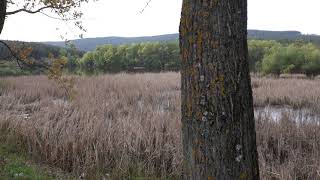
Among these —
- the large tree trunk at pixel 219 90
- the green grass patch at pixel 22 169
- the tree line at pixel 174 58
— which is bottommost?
the tree line at pixel 174 58

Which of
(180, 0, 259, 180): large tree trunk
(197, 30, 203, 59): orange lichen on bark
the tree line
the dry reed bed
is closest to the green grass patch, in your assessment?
the dry reed bed

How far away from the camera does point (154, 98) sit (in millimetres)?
22938

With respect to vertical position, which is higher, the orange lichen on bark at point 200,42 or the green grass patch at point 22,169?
the orange lichen on bark at point 200,42

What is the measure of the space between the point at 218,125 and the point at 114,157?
631cm

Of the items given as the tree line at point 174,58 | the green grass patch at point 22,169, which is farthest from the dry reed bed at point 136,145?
the tree line at point 174,58

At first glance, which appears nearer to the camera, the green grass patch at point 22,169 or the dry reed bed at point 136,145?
the green grass patch at point 22,169

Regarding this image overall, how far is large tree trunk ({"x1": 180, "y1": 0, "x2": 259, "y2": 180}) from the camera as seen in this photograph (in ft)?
8.30

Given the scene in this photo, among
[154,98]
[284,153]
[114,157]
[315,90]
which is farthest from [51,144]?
[315,90]

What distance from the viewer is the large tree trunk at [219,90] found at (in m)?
2.53

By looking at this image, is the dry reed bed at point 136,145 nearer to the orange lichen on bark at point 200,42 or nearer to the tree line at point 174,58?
the orange lichen on bark at point 200,42

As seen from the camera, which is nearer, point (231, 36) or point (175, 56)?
point (231, 36)

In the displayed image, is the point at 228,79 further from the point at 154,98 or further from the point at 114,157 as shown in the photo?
the point at 154,98

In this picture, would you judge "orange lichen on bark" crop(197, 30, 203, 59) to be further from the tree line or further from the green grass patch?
the tree line

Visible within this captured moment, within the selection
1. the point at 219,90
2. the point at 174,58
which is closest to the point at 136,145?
the point at 219,90
